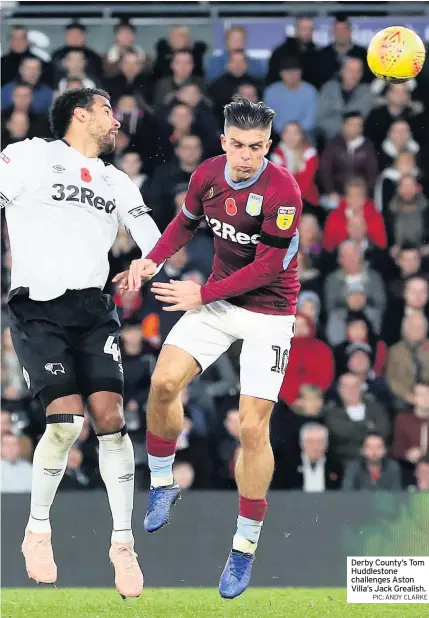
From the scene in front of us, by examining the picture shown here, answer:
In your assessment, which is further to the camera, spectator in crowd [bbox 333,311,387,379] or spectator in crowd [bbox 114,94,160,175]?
spectator in crowd [bbox 114,94,160,175]

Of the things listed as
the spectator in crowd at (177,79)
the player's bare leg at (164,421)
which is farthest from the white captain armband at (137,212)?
the spectator in crowd at (177,79)

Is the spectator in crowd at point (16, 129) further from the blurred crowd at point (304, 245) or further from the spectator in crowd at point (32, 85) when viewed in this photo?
the spectator in crowd at point (32, 85)

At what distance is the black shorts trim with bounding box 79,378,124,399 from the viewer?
22.6 feet

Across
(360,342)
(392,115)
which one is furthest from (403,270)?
(392,115)

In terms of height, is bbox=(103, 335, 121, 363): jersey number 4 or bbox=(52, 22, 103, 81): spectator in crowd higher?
bbox=(52, 22, 103, 81): spectator in crowd

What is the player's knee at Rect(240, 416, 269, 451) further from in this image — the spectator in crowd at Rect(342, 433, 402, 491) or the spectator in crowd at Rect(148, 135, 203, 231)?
the spectator in crowd at Rect(148, 135, 203, 231)

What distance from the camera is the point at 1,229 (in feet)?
35.3

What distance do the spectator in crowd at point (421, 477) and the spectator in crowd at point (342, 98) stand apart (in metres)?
2.99

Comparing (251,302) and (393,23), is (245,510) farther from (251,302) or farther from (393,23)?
(393,23)

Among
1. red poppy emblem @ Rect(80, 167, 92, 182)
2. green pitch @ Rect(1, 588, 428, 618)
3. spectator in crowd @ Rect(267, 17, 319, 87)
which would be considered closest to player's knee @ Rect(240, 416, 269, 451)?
green pitch @ Rect(1, 588, 428, 618)

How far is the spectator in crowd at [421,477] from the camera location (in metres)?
10.0

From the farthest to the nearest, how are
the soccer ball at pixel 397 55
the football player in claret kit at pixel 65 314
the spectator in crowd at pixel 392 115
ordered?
the spectator in crowd at pixel 392 115 < the soccer ball at pixel 397 55 < the football player in claret kit at pixel 65 314

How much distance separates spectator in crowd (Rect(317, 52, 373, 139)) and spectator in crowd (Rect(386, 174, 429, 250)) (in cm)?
80

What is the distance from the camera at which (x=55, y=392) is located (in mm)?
6793
